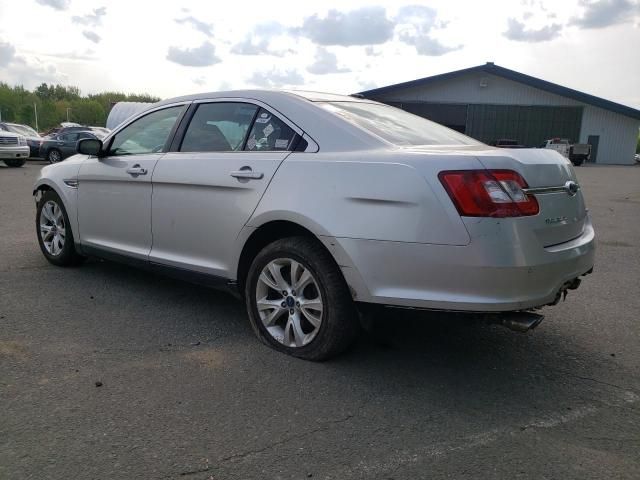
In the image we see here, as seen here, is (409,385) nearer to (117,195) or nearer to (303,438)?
(303,438)

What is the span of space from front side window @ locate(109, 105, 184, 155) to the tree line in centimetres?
9458

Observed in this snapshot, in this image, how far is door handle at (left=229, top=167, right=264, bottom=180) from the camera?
3.81 meters

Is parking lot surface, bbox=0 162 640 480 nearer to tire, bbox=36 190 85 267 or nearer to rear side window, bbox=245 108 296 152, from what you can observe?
tire, bbox=36 190 85 267

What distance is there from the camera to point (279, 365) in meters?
3.63

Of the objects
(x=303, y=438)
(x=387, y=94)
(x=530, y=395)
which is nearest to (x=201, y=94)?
(x=303, y=438)

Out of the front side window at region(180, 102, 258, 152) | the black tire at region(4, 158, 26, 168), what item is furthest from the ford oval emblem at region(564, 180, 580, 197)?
the black tire at region(4, 158, 26, 168)

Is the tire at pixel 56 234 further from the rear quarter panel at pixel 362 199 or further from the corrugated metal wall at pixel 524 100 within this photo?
the corrugated metal wall at pixel 524 100

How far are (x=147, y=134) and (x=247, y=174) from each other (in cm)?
152

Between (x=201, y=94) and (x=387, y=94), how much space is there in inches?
1606

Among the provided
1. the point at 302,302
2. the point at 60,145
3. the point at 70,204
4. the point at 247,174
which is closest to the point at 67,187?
the point at 70,204

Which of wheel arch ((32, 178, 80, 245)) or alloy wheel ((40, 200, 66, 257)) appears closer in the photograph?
wheel arch ((32, 178, 80, 245))

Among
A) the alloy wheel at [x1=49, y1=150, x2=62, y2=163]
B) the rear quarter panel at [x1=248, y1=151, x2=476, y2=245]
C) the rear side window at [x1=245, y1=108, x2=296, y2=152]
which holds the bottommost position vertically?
the alloy wheel at [x1=49, y1=150, x2=62, y2=163]

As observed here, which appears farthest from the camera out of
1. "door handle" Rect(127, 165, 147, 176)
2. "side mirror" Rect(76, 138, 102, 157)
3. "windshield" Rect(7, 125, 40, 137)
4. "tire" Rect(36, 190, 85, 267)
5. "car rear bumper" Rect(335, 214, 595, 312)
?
"windshield" Rect(7, 125, 40, 137)

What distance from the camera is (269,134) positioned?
13.0 feet
